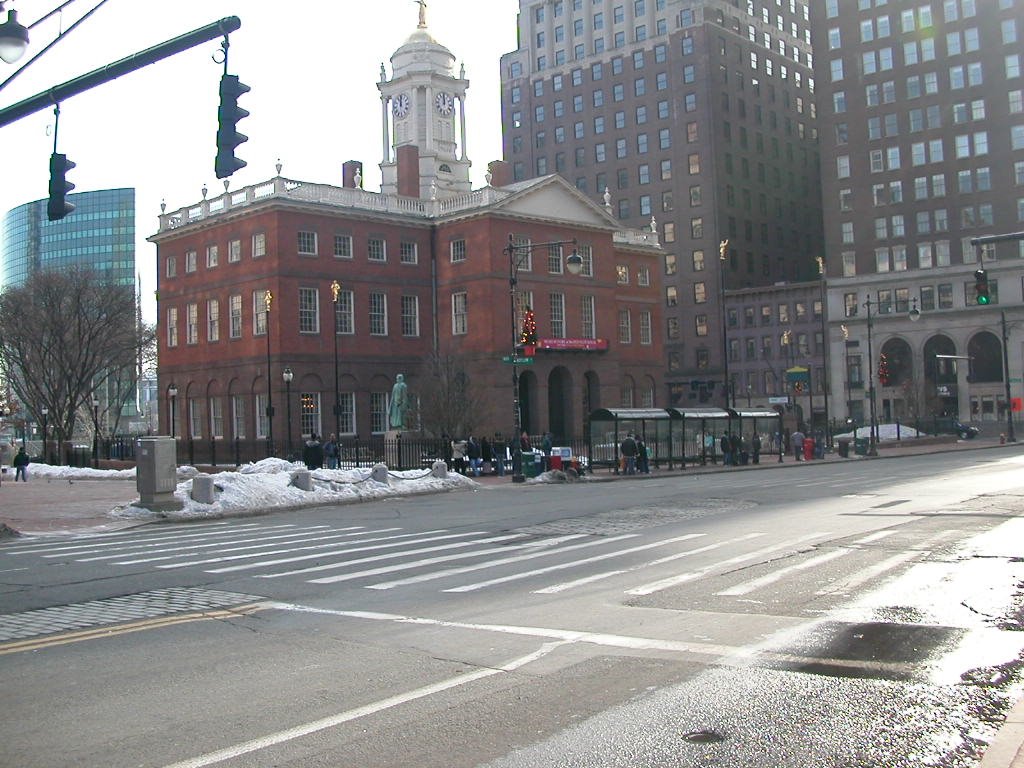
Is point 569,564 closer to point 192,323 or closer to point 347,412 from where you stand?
point 347,412

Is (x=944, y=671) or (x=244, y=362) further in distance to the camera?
(x=244, y=362)

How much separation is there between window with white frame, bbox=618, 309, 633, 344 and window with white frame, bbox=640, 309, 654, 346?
1439 millimetres

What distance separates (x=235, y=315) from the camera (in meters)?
63.2

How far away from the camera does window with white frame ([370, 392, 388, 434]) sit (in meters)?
64.1

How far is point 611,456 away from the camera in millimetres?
44688

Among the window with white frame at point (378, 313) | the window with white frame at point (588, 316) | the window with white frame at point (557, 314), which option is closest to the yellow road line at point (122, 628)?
the window with white frame at point (378, 313)

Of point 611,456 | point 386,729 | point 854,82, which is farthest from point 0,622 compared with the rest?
point 854,82

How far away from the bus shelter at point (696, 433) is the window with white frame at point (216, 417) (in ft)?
102

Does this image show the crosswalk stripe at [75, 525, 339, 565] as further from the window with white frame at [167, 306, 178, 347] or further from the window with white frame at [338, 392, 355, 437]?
the window with white frame at [167, 306, 178, 347]

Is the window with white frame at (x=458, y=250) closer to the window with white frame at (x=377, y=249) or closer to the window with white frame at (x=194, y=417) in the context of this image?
the window with white frame at (x=377, y=249)

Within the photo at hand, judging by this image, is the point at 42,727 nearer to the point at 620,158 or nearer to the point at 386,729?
the point at 386,729

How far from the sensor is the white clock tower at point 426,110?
77.6m

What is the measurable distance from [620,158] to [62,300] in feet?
214

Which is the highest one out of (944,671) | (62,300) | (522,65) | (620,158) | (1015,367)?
(522,65)
